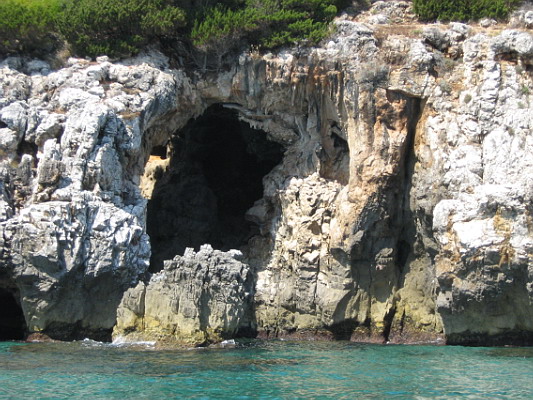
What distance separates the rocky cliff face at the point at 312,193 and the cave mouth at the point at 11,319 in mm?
522

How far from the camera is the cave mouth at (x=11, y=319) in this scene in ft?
85.2

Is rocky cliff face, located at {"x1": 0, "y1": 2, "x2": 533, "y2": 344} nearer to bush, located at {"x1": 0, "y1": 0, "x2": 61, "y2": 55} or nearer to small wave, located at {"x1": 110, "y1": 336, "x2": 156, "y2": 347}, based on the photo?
small wave, located at {"x1": 110, "y1": 336, "x2": 156, "y2": 347}

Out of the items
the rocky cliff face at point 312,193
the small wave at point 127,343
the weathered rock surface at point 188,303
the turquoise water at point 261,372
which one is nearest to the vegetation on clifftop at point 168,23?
the rocky cliff face at point 312,193

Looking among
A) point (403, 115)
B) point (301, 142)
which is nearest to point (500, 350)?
point (403, 115)

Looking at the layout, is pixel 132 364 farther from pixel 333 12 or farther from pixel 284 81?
pixel 333 12

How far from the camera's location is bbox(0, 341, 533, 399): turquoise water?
1609 cm

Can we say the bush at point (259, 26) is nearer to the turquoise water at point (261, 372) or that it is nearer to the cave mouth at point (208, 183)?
the cave mouth at point (208, 183)

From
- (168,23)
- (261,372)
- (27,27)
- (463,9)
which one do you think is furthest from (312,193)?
(27,27)

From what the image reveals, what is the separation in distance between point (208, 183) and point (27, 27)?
9606 mm

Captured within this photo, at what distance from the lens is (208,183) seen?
32312 mm

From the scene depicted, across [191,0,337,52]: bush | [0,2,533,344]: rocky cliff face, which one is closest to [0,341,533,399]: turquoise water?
[0,2,533,344]: rocky cliff face

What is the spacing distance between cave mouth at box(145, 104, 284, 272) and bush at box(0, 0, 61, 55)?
6016mm

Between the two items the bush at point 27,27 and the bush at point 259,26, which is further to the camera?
the bush at point 27,27

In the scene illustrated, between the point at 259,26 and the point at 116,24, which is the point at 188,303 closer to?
the point at 259,26
